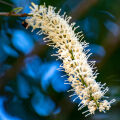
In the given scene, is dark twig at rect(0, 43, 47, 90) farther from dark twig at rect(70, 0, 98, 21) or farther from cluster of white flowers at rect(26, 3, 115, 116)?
cluster of white flowers at rect(26, 3, 115, 116)

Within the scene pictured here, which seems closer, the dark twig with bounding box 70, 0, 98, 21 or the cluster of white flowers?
the cluster of white flowers

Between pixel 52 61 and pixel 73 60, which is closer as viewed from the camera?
pixel 73 60

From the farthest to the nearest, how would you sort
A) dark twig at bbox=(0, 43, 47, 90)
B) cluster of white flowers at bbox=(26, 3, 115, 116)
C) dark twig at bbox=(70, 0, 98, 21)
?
dark twig at bbox=(0, 43, 47, 90)
dark twig at bbox=(70, 0, 98, 21)
cluster of white flowers at bbox=(26, 3, 115, 116)

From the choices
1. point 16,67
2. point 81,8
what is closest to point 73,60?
point 81,8

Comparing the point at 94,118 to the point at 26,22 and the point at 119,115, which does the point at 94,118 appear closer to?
the point at 119,115

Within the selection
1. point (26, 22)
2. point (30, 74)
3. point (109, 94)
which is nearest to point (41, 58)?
point (30, 74)

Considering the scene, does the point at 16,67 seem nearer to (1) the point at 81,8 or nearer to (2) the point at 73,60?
(1) the point at 81,8

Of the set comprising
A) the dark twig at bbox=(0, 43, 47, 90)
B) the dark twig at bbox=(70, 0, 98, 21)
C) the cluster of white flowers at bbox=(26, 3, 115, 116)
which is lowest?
the cluster of white flowers at bbox=(26, 3, 115, 116)

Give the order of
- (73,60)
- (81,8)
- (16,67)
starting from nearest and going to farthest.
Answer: (73,60)
(81,8)
(16,67)
